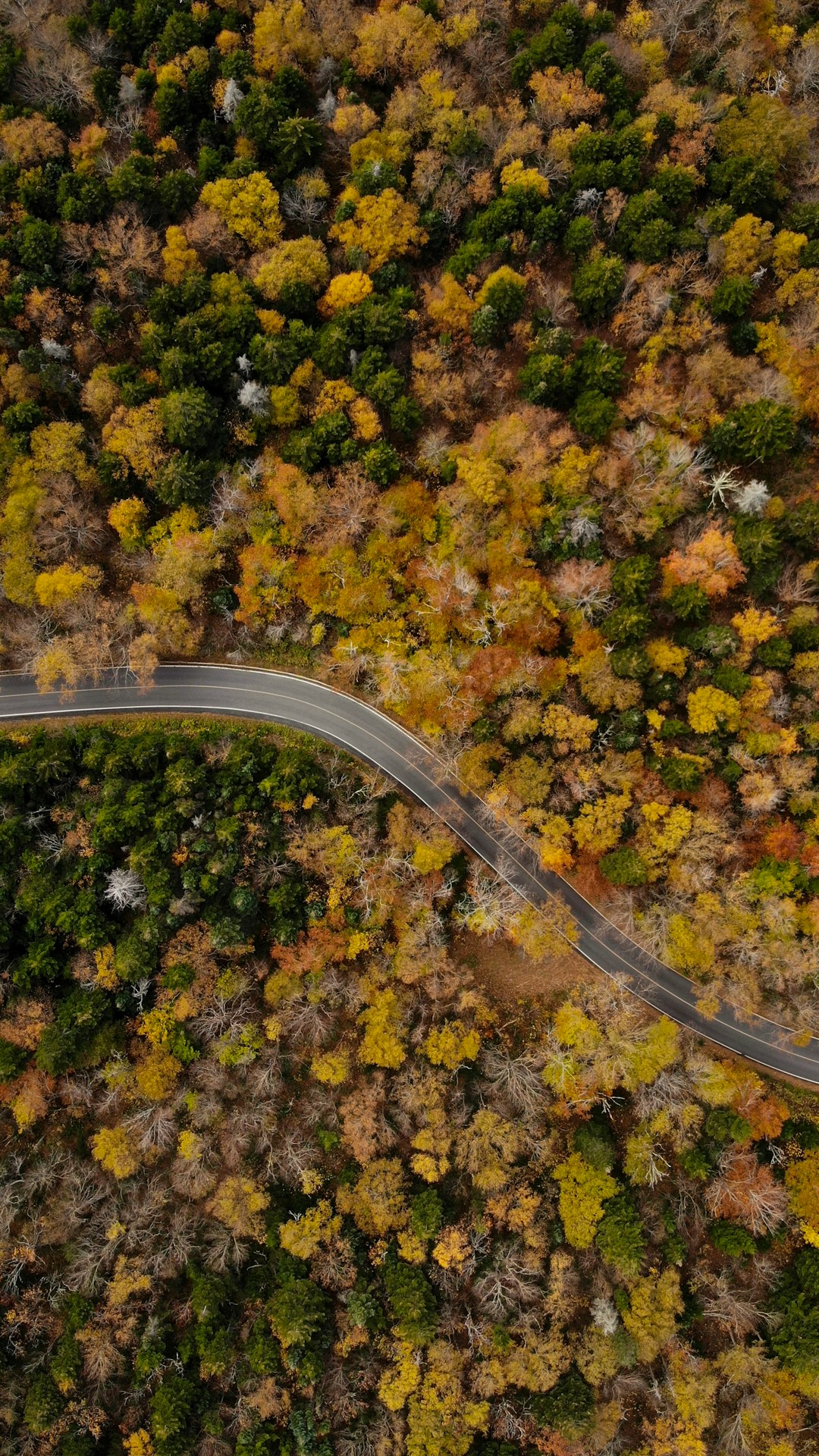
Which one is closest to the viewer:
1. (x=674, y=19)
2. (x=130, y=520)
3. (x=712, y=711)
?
(x=712, y=711)

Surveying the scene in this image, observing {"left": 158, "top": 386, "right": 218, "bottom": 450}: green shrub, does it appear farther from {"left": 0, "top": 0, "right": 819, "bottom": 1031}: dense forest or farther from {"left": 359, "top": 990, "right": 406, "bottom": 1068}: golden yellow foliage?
{"left": 359, "top": 990, "right": 406, "bottom": 1068}: golden yellow foliage

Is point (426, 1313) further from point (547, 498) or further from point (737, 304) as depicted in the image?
point (737, 304)

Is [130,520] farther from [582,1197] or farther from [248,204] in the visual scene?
[582,1197]

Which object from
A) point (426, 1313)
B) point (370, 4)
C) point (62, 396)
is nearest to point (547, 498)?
point (62, 396)

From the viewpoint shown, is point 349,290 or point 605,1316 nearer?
point 605,1316

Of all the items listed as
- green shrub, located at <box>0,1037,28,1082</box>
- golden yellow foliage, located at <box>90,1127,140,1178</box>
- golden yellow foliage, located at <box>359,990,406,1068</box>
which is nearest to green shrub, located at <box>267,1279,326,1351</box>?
golden yellow foliage, located at <box>90,1127,140,1178</box>

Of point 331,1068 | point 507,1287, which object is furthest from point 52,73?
point 507,1287
